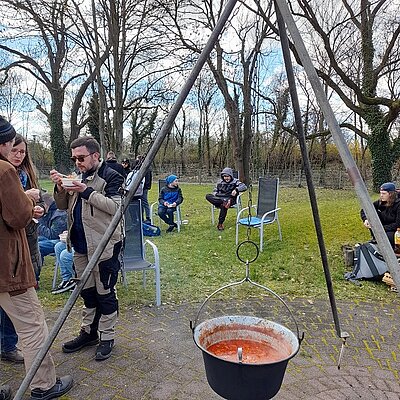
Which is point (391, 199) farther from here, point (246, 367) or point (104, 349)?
point (246, 367)

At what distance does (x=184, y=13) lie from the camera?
37.2 ft

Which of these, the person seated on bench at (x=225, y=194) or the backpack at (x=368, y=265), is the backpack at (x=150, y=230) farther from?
the backpack at (x=368, y=265)

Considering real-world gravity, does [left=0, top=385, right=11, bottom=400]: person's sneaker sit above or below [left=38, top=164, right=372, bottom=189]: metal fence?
below

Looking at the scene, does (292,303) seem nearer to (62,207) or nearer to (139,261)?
(139,261)

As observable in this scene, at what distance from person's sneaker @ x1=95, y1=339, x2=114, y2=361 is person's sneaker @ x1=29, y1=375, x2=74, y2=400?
31cm

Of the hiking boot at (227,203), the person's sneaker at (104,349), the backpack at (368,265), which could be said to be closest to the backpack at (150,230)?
the hiking boot at (227,203)

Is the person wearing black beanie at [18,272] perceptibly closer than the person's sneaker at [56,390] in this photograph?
Yes

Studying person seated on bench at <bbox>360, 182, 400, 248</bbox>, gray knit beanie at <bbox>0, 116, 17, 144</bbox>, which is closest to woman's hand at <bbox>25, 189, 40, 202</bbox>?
gray knit beanie at <bbox>0, 116, 17, 144</bbox>

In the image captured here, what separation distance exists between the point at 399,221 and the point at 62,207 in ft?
13.1

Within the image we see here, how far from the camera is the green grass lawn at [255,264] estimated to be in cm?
422

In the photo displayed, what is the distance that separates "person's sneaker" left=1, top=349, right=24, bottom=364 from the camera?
2746 millimetres

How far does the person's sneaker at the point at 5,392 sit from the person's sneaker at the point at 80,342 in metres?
0.56

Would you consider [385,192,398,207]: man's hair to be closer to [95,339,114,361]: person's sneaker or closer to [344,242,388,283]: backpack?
[344,242,388,283]: backpack

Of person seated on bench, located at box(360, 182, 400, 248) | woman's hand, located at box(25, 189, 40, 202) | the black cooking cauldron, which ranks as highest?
woman's hand, located at box(25, 189, 40, 202)
